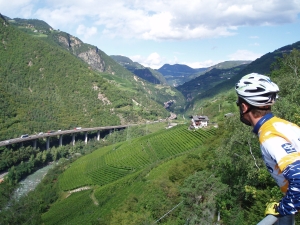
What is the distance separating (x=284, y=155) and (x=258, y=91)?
2.49ft

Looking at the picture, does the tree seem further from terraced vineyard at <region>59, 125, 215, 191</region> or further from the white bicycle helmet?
terraced vineyard at <region>59, 125, 215, 191</region>

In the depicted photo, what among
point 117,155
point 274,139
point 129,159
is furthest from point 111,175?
point 274,139

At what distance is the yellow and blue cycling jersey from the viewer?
8.55 feet

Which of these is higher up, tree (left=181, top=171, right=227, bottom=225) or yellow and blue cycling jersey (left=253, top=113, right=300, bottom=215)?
yellow and blue cycling jersey (left=253, top=113, right=300, bottom=215)

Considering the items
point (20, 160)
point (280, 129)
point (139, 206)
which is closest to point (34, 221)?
point (139, 206)

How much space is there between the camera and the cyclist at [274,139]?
262 cm

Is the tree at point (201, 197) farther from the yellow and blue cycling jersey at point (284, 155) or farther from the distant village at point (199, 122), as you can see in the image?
the distant village at point (199, 122)

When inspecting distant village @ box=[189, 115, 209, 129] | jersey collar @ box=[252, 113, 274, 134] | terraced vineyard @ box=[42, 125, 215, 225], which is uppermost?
jersey collar @ box=[252, 113, 274, 134]

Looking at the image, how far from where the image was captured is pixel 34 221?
30.6 meters

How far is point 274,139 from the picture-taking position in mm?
2814

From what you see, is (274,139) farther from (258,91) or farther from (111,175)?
(111,175)

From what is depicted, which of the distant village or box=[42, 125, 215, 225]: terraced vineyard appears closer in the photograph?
box=[42, 125, 215, 225]: terraced vineyard

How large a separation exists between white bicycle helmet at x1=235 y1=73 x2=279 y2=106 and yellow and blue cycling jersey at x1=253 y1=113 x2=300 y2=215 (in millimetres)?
230

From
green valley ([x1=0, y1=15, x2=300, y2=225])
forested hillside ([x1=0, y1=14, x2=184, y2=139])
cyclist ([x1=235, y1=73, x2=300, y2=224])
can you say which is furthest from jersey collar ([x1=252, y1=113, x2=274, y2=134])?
forested hillside ([x1=0, y1=14, x2=184, y2=139])
